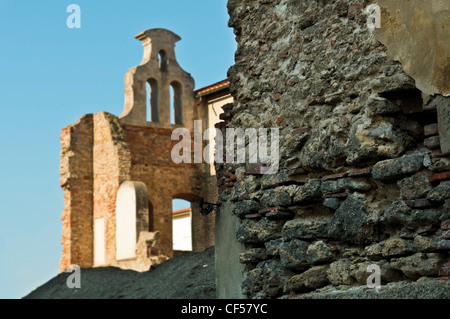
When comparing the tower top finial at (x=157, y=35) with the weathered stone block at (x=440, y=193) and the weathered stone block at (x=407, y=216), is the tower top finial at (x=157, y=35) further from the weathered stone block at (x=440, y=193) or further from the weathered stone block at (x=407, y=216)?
the weathered stone block at (x=440, y=193)

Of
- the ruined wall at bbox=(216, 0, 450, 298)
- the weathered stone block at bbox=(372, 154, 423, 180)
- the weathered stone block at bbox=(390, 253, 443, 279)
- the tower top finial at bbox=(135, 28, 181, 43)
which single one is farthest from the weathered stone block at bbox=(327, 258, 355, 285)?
the tower top finial at bbox=(135, 28, 181, 43)

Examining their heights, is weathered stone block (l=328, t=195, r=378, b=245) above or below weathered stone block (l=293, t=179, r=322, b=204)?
below

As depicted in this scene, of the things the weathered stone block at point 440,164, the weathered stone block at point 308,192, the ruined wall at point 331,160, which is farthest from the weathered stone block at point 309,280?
the weathered stone block at point 440,164

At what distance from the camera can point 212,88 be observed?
71.3 feet

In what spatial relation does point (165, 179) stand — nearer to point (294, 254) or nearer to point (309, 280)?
point (294, 254)

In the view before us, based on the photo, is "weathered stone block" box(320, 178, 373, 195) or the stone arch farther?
the stone arch

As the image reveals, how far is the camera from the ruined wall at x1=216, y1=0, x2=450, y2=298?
4.43 m

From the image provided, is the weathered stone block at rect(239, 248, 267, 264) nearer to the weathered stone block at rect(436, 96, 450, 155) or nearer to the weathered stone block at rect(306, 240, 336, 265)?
the weathered stone block at rect(306, 240, 336, 265)

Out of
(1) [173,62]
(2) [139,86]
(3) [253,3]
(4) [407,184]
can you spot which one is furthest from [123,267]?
(4) [407,184]

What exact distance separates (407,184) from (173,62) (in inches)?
715

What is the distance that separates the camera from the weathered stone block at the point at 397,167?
4424 millimetres

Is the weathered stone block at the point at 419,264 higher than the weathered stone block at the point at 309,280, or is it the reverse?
the weathered stone block at the point at 419,264

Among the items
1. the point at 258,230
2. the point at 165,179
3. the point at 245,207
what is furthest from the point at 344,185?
the point at 165,179

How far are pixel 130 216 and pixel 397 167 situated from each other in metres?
14.9
